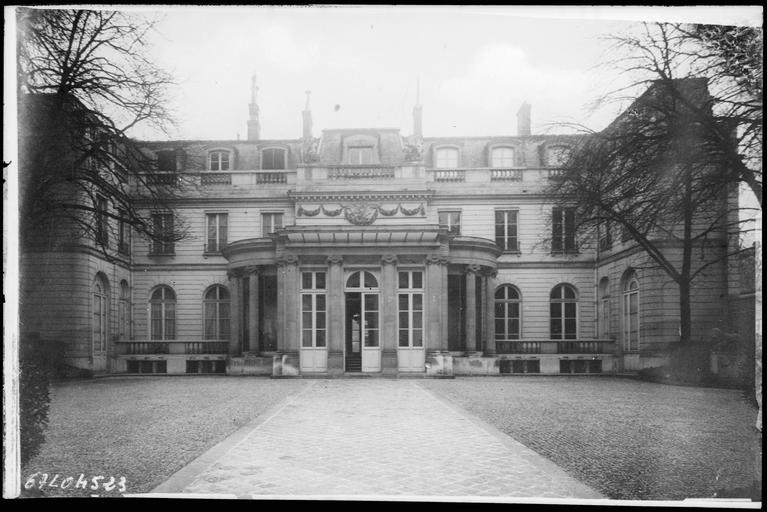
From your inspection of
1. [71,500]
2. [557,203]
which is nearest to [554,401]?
[557,203]

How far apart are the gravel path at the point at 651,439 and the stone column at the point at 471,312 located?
4382mm

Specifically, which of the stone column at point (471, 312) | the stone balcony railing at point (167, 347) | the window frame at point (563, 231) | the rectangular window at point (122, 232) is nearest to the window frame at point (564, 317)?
the window frame at point (563, 231)

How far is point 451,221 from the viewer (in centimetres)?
1345

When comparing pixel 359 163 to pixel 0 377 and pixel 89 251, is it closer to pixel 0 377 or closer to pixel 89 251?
pixel 89 251

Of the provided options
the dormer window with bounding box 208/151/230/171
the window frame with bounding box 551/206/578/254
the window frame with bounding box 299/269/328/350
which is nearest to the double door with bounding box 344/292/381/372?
the window frame with bounding box 299/269/328/350

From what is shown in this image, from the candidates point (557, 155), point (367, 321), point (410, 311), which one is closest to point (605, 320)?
point (557, 155)

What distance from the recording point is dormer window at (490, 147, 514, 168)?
8.03 metres

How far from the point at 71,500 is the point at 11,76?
13.9 ft

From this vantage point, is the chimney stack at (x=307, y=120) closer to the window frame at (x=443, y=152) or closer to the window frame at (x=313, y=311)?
the window frame at (x=443, y=152)

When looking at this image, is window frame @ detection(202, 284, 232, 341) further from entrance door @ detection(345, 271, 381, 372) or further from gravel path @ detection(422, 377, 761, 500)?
entrance door @ detection(345, 271, 381, 372)

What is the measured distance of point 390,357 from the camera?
16953 mm

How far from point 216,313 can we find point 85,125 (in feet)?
12.2

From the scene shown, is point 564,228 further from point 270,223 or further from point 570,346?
point 270,223

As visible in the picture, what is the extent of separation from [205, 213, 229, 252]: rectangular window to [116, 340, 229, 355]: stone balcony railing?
151cm
